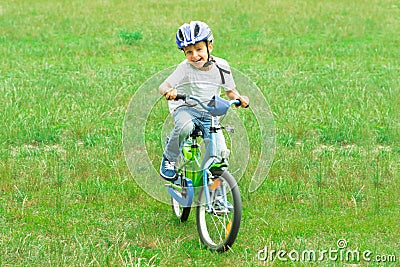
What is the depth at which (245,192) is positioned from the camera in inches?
296

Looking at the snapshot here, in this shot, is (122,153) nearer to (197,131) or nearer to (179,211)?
(179,211)

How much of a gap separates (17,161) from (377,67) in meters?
7.92

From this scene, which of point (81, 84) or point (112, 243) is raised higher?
point (81, 84)

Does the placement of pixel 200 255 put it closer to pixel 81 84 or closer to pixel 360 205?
pixel 360 205

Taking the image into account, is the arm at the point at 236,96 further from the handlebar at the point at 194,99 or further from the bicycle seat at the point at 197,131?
the bicycle seat at the point at 197,131

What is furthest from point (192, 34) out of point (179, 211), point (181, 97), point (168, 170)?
point (179, 211)

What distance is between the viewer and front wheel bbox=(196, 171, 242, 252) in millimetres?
5664

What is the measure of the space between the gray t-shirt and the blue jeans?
2.8 inches

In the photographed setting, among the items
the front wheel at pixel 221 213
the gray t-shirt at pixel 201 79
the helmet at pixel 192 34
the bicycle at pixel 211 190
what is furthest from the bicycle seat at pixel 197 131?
the helmet at pixel 192 34

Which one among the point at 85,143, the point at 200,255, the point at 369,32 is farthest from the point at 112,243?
the point at 369,32

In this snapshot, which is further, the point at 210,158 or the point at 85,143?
the point at 85,143

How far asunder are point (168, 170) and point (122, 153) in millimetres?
2432

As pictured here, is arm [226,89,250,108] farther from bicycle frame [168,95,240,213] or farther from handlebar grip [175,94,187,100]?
handlebar grip [175,94,187,100]

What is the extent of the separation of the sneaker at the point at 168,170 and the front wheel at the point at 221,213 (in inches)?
15.4
